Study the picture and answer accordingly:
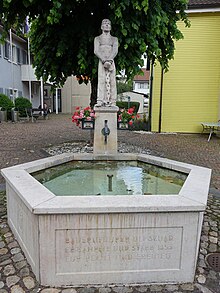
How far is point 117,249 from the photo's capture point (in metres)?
2.32

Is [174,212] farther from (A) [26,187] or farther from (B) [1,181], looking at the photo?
(B) [1,181]

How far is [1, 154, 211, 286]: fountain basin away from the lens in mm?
2211

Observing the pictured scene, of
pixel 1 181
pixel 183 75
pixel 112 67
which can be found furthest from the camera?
pixel 183 75

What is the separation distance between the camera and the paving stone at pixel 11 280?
91.4 inches

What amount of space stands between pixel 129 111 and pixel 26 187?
3.09m

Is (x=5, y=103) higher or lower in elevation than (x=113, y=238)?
higher

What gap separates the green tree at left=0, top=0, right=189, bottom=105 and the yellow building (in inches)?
218

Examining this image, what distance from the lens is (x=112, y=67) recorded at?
4785 millimetres

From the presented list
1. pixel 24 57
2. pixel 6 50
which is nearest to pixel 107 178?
pixel 6 50

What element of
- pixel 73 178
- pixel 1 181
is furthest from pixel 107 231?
pixel 1 181

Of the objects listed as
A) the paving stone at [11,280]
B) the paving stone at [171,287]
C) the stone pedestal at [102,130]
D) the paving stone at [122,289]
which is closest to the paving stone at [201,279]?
the paving stone at [171,287]

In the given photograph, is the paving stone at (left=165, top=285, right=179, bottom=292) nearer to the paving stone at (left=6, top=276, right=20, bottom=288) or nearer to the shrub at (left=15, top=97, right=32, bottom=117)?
the paving stone at (left=6, top=276, right=20, bottom=288)

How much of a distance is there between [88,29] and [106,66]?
95.3 inches

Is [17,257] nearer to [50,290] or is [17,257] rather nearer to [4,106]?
[50,290]
